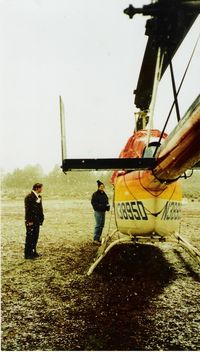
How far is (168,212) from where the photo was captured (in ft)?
21.0

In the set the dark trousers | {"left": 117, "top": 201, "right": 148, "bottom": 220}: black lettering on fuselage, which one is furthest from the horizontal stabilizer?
the dark trousers

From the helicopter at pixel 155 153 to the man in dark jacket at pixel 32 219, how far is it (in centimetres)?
208

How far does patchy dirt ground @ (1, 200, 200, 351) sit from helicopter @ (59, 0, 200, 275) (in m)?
0.80

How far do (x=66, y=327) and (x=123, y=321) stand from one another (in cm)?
80

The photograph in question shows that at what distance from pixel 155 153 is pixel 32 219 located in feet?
16.2

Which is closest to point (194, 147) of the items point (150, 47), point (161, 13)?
point (161, 13)

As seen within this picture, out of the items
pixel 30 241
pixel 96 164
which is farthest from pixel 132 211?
pixel 96 164

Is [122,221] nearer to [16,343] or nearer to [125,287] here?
[125,287]

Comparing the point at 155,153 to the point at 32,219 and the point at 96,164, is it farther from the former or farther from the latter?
the point at 32,219

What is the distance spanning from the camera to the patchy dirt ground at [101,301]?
3953mm

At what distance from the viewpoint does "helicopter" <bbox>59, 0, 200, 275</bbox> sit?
285cm

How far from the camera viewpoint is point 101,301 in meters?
5.19

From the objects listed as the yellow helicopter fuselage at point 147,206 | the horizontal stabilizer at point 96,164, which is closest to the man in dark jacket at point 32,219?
the yellow helicopter fuselage at point 147,206

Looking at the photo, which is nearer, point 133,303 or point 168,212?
point 133,303
